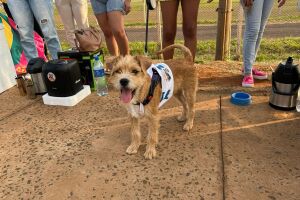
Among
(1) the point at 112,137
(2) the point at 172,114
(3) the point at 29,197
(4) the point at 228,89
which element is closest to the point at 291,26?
(4) the point at 228,89

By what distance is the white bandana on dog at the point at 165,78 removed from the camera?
11.2ft

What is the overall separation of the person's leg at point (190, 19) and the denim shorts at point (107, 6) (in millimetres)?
1171

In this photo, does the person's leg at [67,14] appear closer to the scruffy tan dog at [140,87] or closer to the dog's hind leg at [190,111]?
the scruffy tan dog at [140,87]

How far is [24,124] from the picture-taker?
14.2 ft

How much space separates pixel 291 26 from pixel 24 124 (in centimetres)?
1511

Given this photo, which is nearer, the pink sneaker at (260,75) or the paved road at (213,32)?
the pink sneaker at (260,75)

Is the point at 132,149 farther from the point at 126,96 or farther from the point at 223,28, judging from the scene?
the point at 223,28

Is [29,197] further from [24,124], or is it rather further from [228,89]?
[228,89]

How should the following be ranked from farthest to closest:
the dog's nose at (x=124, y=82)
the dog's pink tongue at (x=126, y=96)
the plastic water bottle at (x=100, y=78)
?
the plastic water bottle at (x=100, y=78), the dog's pink tongue at (x=126, y=96), the dog's nose at (x=124, y=82)

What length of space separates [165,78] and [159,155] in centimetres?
92

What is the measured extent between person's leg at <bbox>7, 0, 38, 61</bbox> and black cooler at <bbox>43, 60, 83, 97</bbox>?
1.27m

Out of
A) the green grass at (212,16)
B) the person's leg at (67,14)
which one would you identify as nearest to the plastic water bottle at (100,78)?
the person's leg at (67,14)

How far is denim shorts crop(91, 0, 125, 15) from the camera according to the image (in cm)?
503

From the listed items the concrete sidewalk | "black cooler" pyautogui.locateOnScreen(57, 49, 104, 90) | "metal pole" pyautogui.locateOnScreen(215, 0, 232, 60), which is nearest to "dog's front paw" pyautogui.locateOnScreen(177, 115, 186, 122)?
the concrete sidewalk
